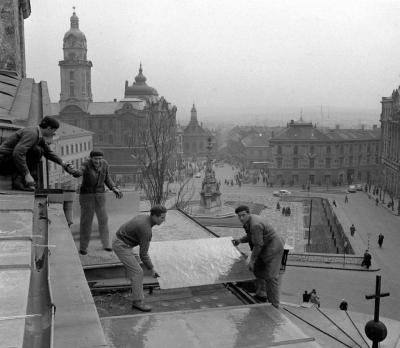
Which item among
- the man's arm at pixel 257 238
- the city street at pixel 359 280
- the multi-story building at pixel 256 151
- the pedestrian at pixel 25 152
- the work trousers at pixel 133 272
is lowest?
the city street at pixel 359 280

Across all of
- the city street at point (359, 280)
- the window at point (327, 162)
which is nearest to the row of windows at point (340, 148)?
the window at point (327, 162)

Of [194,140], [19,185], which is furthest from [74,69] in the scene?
[19,185]

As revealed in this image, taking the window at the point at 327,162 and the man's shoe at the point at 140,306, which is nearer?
the man's shoe at the point at 140,306

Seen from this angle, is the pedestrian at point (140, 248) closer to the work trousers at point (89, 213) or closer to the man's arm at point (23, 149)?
the man's arm at point (23, 149)

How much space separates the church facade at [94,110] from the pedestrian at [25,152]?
59.5 meters

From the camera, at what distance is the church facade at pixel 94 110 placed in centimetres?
6725

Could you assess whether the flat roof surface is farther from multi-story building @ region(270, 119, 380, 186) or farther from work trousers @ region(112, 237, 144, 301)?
multi-story building @ region(270, 119, 380, 186)

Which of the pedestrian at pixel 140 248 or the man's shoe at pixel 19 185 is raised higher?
the man's shoe at pixel 19 185

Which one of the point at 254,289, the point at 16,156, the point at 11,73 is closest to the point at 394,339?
the point at 254,289

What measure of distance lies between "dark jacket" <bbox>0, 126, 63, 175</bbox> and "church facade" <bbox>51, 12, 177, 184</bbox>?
59842mm

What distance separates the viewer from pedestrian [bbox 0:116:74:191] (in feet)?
20.7

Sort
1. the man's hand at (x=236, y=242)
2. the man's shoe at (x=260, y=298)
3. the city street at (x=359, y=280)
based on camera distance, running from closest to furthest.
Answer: the man's shoe at (x=260, y=298) < the man's hand at (x=236, y=242) < the city street at (x=359, y=280)

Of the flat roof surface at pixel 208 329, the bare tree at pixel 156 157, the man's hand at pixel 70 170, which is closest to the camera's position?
the flat roof surface at pixel 208 329

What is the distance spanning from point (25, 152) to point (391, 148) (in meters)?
56.4
